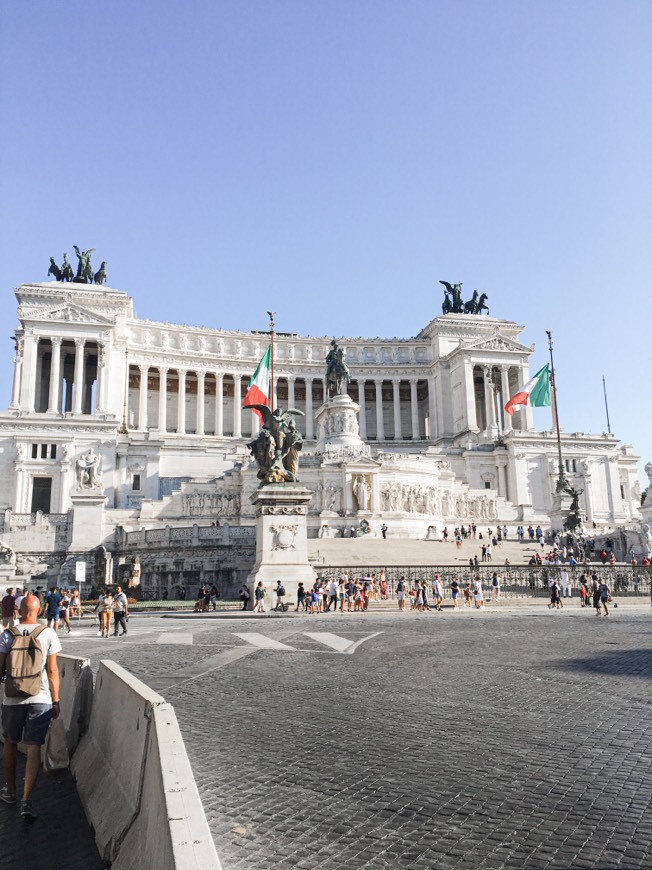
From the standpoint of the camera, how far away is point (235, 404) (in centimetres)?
9338

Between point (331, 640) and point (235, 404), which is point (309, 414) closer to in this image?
point (235, 404)

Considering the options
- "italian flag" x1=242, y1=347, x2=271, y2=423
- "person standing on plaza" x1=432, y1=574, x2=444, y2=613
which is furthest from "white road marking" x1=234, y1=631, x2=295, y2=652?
"italian flag" x1=242, y1=347, x2=271, y2=423

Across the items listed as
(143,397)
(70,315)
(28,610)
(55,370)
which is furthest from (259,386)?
(28,610)

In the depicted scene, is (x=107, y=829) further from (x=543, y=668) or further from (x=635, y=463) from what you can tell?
(x=635, y=463)

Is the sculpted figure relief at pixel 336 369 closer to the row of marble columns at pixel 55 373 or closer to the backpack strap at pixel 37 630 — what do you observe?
the row of marble columns at pixel 55 373

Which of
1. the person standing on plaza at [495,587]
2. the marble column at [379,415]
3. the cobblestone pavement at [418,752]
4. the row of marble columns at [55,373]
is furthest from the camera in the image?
the marble column at [379,415]

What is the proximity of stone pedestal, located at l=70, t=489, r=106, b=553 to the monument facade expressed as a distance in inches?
3.8

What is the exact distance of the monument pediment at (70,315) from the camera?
79688 millimetres

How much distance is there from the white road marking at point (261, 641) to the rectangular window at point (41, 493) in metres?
54.9

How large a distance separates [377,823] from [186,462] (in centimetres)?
6859

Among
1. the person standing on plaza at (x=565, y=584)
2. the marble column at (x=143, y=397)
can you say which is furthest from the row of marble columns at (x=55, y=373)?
the person standing on plaza at (x=565, y=584)

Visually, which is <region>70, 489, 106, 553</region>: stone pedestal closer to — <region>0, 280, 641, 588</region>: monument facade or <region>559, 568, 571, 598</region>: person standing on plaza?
<region>0, 280, 641, 588</region>: monument facade

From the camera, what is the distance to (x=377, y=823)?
216 inches

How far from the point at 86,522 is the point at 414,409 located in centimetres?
6280
